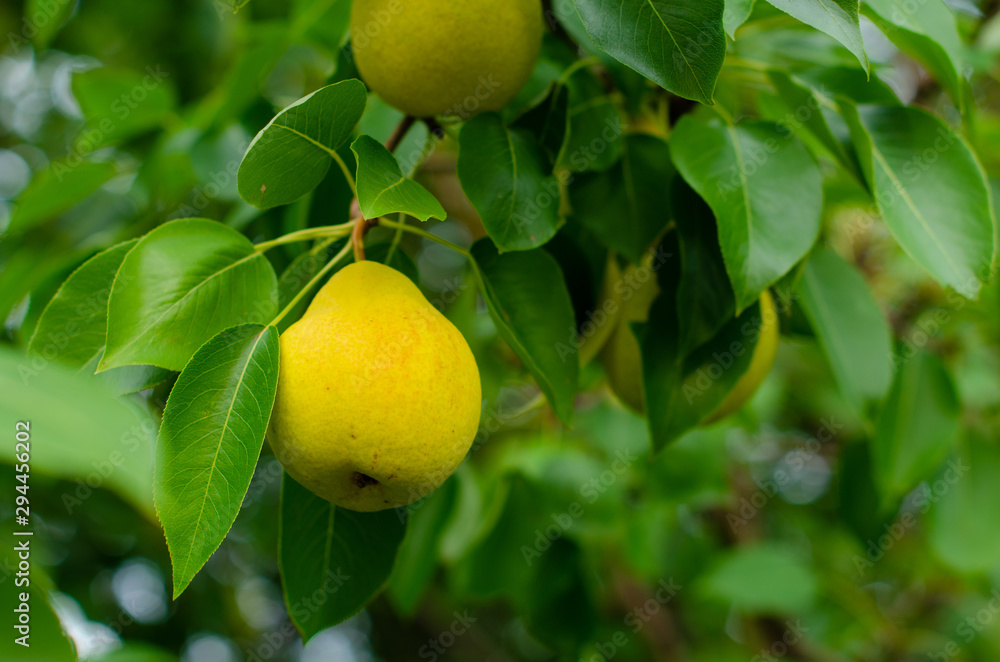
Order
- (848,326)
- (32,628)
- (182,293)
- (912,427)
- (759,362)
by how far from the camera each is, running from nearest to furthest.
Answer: (32,628), (182,293), (759,362), (848,326), (912,427)

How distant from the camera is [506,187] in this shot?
685 millimetres

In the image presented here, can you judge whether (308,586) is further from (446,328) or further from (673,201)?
(673,201)

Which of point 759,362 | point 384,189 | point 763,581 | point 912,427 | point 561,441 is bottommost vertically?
point 763,581

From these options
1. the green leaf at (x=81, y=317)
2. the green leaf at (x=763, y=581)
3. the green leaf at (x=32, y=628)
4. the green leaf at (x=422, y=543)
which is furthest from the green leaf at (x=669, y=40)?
the green leaf at (x=763, y=581)

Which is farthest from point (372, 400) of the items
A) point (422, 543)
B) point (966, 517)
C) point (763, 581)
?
point (763, 581)

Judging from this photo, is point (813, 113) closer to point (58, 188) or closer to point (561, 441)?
point (561, 441)

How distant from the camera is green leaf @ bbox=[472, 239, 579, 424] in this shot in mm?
715

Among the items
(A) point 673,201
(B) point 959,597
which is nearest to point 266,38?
(A) point 673,201

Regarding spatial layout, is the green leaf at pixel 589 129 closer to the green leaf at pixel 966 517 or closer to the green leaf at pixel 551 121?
the green leaf at pixel 551 121

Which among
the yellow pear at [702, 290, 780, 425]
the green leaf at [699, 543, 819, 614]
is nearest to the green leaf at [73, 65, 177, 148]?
the yellow pear at [702, 290, 780, 425]

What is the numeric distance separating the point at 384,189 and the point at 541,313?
0.71 ft

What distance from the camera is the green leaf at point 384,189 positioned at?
0.53m

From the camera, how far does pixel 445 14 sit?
2.17 feet

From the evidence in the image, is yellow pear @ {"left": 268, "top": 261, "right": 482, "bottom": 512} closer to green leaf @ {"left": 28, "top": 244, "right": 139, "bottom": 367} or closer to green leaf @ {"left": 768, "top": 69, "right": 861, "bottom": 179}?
green leaf @ {"left": 28, "top": 244, "right": 139, "bottom": 367}
